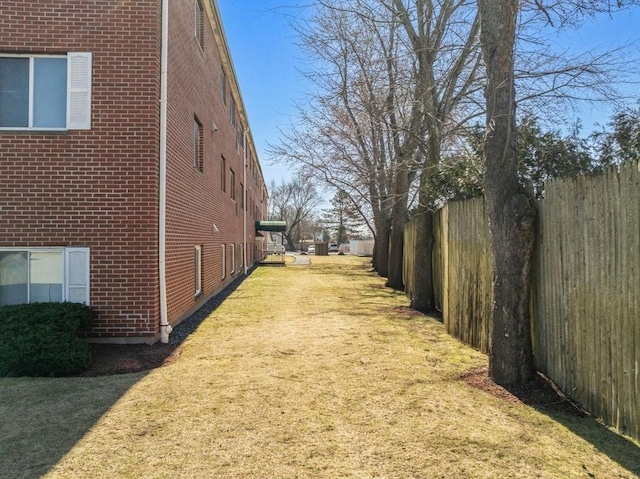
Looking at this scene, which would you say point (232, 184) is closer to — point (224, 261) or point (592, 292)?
point (224, 261)

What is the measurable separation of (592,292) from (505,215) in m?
1.25

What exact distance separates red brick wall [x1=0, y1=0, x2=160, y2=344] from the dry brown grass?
5.06 feet

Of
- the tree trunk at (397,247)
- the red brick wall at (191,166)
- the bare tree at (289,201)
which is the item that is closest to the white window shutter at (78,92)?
the red brick wall at (191,166)

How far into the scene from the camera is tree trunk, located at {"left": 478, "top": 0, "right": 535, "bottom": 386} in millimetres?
4629

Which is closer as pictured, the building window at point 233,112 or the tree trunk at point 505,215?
the tree trunk at point 505,215

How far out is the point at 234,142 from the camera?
1753cm

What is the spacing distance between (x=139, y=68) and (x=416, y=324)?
6.89m

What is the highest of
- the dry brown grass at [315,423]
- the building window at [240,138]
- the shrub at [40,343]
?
the building window at [240,138]

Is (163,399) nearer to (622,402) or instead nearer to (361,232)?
(622,402)

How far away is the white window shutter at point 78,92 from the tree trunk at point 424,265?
7.41m

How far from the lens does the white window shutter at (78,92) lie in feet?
21.2

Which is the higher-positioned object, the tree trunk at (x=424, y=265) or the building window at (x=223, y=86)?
the building window at (x=223, y=86)

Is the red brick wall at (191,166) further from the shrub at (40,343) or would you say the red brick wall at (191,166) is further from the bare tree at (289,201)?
the bare tree at (289,201)

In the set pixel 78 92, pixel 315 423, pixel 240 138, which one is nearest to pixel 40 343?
pixel 315 423
